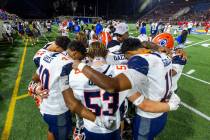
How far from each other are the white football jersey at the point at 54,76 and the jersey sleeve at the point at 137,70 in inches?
42.0

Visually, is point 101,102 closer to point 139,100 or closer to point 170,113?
point 139,100

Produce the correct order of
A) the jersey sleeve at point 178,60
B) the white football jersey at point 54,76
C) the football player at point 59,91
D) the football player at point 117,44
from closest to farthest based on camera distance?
the football player at point 59,91 < the white football jersey at point 54,76 < the jersey sleeve at point 178,60 < the football player at point 117,44

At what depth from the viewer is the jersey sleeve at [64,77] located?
11.0 ft

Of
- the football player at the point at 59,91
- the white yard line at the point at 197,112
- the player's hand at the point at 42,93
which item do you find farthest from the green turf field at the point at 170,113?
the player's hand at the point at 42,93

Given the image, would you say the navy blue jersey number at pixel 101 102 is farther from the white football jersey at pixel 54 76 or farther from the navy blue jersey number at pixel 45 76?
the navy blue jersey number at pixel 45 76

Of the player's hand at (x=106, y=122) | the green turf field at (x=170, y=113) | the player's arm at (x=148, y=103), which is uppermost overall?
the player's arm at (x=148, y=103)

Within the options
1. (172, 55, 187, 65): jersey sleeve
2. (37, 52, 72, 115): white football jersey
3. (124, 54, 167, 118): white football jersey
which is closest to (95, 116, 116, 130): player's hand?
(124, 54, 167, 118): white football jersey

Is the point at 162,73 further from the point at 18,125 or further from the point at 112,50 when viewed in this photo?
the point at 18,125

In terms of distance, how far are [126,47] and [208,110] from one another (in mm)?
4890

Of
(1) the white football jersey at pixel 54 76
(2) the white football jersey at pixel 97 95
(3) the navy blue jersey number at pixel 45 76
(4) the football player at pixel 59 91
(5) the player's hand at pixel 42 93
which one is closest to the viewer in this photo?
(2) the white football jersey at pixel 97 95

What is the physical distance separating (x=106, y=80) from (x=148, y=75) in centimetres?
72

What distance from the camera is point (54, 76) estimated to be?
11.8 feet

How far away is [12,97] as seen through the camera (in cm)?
815

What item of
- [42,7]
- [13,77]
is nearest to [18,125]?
[13,77]
